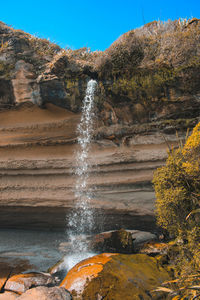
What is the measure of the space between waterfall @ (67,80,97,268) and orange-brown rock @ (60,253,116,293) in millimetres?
2806

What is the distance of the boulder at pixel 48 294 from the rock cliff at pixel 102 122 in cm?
369

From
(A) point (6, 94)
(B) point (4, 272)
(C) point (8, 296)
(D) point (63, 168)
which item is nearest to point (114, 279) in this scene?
(C) point (8, 296)

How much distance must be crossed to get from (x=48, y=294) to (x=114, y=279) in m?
1.06

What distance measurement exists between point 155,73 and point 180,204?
168 inches

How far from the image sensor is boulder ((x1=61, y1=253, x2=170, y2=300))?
3311 millimetres

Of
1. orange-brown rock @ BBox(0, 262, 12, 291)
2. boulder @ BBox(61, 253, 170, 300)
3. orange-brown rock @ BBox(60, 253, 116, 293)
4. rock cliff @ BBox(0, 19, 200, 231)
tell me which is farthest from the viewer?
rock cliff @ BBox(0, 19, 200, 231)

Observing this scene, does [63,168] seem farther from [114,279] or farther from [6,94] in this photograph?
[114,279]

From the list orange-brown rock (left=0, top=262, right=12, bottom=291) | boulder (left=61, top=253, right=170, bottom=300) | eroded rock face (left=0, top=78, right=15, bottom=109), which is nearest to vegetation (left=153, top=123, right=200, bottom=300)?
boulder (left=61, top=253, right=170, bottom=300)

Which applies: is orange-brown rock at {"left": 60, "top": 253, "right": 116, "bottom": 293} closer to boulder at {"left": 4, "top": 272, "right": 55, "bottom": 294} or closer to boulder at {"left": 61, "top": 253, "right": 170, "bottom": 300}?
boulder at {"left": 61, "top": 253, "right": 170, "bottom": 300}

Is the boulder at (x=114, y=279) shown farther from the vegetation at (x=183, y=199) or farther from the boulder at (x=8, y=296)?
the boulder at (x=8, y=296)

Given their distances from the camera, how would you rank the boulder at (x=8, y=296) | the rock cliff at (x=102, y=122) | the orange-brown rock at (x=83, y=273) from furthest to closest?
the rock cliff at (x=102, y=122)
the boulder at (x=8, y=296)
the orange-brown rock at (x=83, y=273)

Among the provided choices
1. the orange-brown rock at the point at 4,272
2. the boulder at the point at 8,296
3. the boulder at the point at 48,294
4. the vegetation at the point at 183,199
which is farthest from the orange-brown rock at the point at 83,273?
the vegetation at the point at 183,199

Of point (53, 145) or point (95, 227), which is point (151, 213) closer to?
point (95, 227)

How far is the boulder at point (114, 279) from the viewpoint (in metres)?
3.31
